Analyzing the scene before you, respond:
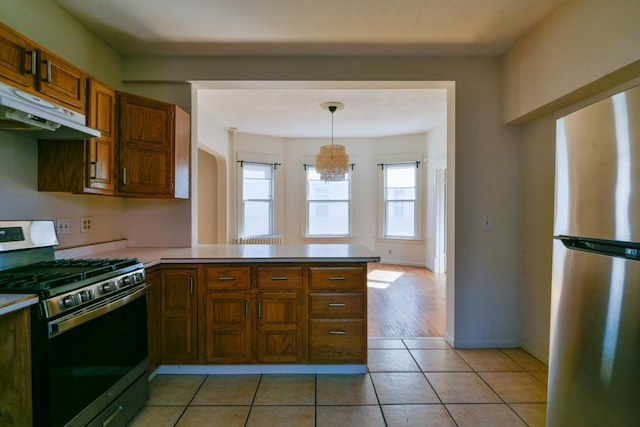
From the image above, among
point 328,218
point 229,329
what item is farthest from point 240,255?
point 328,218

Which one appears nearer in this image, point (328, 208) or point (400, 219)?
point (400, 219)

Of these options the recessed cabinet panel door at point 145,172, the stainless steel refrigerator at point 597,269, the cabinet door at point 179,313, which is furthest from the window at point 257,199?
the stainless steel refrigerator at point 597,269

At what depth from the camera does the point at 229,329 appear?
2320 millimetres

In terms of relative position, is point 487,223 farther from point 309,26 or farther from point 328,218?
point 328,218

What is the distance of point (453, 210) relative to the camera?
2822 millimetres

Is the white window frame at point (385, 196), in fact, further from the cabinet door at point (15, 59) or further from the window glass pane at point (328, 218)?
the cabinet door at point (15, 59)

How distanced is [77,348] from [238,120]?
13.9 feet

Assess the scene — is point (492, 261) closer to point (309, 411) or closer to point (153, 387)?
point (309, 411)

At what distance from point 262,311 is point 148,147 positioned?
5.24ft

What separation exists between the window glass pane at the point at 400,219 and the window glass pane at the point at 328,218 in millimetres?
904

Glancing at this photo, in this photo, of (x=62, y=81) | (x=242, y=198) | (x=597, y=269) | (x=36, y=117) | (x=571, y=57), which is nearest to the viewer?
(x=597, y=269)

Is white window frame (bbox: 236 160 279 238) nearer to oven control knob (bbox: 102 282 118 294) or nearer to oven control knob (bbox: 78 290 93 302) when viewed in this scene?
oven control knob (bbox: 102 282 118 294)

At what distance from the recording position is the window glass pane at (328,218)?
6738mm

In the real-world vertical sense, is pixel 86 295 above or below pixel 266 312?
above
